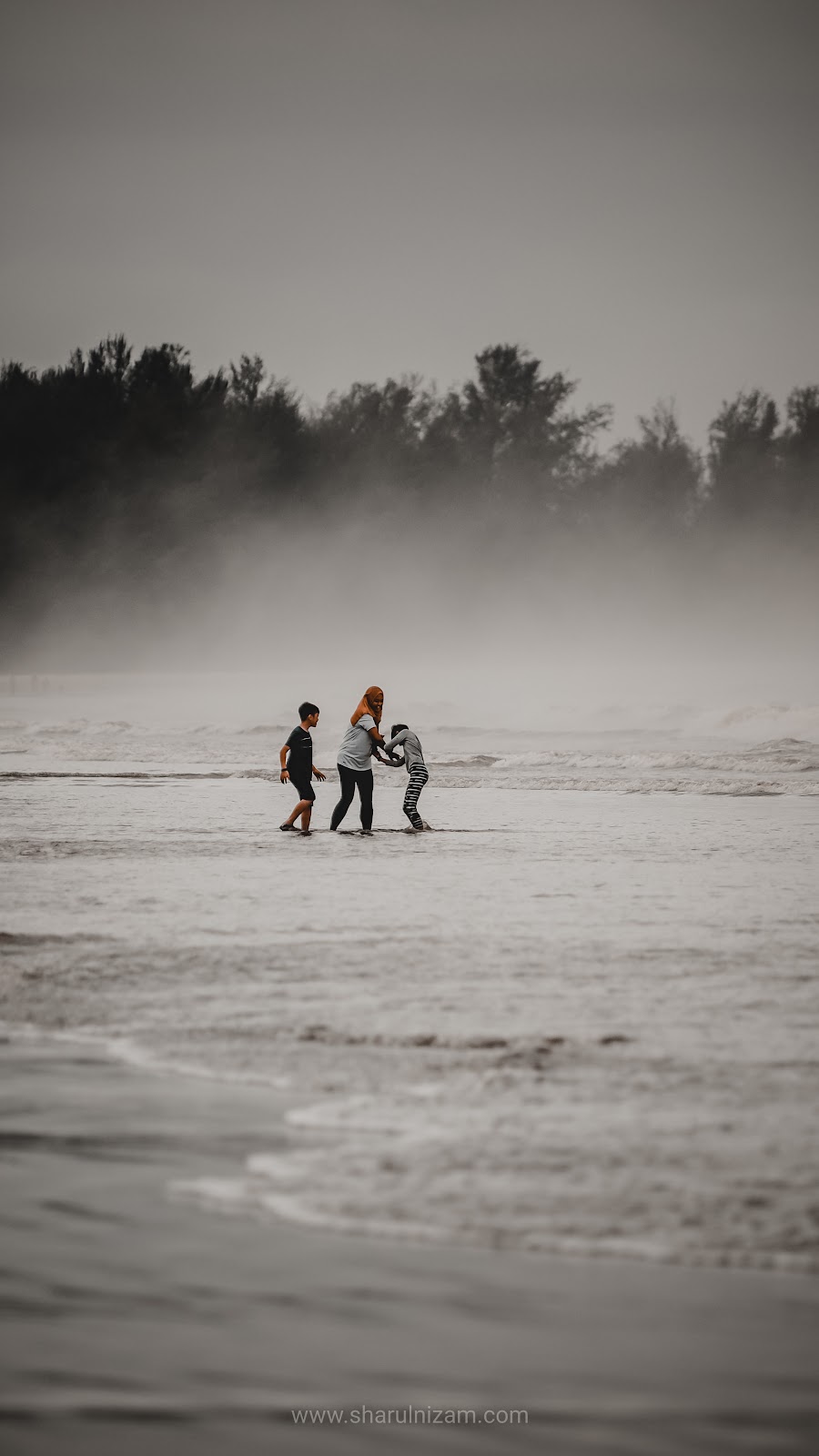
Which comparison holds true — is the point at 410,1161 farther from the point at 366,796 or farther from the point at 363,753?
the point at 366,796

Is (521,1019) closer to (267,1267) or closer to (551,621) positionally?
(267,1267)

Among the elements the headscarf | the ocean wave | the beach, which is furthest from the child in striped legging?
the ocean wave

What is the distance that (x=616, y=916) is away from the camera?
9.26m

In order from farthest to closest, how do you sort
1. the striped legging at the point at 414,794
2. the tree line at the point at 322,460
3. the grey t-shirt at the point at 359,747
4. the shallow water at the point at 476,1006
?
the tree line at the point at 322,460
the striped legging at the point at 414,794
the grey t-shirt at the point at 359,747
the shallow water at the point at 476,1006

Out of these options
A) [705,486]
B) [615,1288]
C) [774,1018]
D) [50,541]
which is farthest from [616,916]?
[705,486]

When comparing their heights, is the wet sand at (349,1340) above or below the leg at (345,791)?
below

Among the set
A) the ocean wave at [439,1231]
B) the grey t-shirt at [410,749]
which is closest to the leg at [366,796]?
the grey t-shirt at [410,749]

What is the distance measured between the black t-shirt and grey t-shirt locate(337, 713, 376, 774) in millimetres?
385

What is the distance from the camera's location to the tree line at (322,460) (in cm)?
5897

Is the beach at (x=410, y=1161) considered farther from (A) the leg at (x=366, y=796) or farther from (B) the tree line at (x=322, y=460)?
(B) the tree line at (x=322, y=460)

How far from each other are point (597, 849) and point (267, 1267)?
410 inches

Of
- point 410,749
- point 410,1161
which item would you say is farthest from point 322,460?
point 410,1161


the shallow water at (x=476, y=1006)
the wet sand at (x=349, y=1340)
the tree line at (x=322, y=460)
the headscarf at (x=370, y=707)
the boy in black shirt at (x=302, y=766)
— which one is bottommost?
the wet sand at (x=349, y=1340)

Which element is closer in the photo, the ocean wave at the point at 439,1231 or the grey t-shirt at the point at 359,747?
the ocean wave at the point at 439,1231
